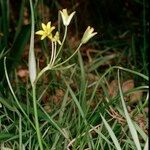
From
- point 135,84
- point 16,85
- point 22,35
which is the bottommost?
point 135,84

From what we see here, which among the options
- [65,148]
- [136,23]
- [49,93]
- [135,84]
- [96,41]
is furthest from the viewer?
[136,23]

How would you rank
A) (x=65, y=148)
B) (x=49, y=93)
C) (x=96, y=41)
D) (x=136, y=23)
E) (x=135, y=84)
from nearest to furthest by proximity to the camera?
(x=65, y=148) → (x=49, y=93) → (x=135, y=84) → (x=96, y=41) → (x=136, y=23)

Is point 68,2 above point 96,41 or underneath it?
above

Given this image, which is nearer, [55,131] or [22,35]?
[55,131]

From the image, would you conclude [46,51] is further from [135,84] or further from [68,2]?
[68,2]

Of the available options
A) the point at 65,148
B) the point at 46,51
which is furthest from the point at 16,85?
the point at 65,148

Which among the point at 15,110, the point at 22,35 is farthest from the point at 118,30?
the point at 15,110

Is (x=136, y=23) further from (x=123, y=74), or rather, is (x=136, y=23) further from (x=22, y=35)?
(x=22, y=35)

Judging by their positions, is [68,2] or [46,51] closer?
[46,51]

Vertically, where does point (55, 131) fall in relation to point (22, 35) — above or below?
below
